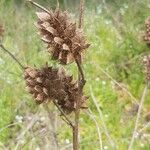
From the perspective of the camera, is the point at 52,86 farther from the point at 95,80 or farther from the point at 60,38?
the point at 95,80

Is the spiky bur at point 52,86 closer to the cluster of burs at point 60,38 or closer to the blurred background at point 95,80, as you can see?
the cluster of burs at point 60,38

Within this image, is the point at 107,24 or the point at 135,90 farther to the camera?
the point at 107,24

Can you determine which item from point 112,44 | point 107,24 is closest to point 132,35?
point 112,44

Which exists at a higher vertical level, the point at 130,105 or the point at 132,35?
the point at 132,35

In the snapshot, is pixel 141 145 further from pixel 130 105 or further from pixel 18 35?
pixel 18 35

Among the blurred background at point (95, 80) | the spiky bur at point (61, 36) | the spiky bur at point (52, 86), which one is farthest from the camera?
the blurred background at point (95, 80)

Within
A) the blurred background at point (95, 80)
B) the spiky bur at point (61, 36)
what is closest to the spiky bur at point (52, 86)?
the spiky bur at point (61, 36)
